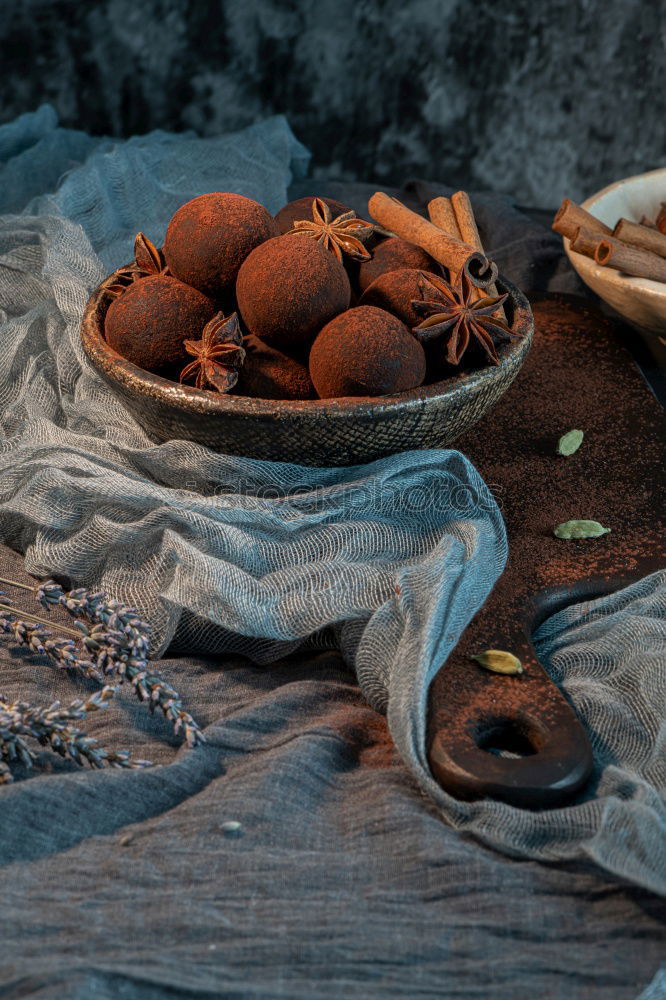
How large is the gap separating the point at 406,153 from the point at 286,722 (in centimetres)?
172

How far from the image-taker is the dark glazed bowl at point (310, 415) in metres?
0.99

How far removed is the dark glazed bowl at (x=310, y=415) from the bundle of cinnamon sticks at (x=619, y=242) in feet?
1.23

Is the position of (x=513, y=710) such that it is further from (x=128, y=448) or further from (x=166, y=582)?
(x=128, y=448)

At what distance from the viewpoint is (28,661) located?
38.5 inches

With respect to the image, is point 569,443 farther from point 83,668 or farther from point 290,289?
point 83,668

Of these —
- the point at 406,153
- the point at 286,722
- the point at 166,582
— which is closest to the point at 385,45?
the point at 406,153

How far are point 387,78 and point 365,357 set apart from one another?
1439 mm

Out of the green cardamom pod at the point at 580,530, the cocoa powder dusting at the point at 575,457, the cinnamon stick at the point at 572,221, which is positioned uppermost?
the cinnamon stick at the point at 572,221

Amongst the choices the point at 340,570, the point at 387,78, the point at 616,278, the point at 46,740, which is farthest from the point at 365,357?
the point at 387,78

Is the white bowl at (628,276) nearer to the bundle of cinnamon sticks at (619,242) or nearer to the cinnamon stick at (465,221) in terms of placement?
the bundle of cinnamon sticks at (619,242)

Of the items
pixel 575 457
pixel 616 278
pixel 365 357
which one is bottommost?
pixel 575 457

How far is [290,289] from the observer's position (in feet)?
3.33

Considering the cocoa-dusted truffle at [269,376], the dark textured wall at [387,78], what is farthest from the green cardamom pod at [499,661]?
the dark textured wall at [387,78]

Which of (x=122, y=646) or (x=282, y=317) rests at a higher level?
(x=282, y=317)
